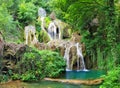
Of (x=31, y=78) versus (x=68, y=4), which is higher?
(x=68, y=4)

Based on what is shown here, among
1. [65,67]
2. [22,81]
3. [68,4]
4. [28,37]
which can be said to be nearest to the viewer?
[68,4]

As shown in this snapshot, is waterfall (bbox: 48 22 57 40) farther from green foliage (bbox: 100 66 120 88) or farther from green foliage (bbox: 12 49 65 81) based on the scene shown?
green foliage (bbox: 100 66 120 88)

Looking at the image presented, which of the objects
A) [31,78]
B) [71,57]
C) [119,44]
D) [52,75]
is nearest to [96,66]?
[71,57]

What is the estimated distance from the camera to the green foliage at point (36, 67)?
18.8 m

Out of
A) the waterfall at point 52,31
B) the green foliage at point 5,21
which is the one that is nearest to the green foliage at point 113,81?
the green foliage at point 5,21

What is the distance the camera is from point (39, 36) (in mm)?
30656

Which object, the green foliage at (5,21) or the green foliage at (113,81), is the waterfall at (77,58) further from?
the green foliage at (113,81)

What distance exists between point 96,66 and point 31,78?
7.45 meters

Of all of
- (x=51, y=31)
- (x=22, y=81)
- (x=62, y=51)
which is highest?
(x=51, y=31)

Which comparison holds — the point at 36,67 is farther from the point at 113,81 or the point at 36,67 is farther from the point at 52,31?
the point at 52,31

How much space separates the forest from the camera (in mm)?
14391

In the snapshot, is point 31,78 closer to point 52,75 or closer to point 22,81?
point 22,81

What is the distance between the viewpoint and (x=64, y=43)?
2517 cm

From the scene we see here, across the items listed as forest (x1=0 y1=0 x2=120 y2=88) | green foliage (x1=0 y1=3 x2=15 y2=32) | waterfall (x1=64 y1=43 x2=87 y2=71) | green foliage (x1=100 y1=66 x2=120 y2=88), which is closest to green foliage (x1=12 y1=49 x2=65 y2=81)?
forest (x1=0 y1=0 x2=120 y2=88)
